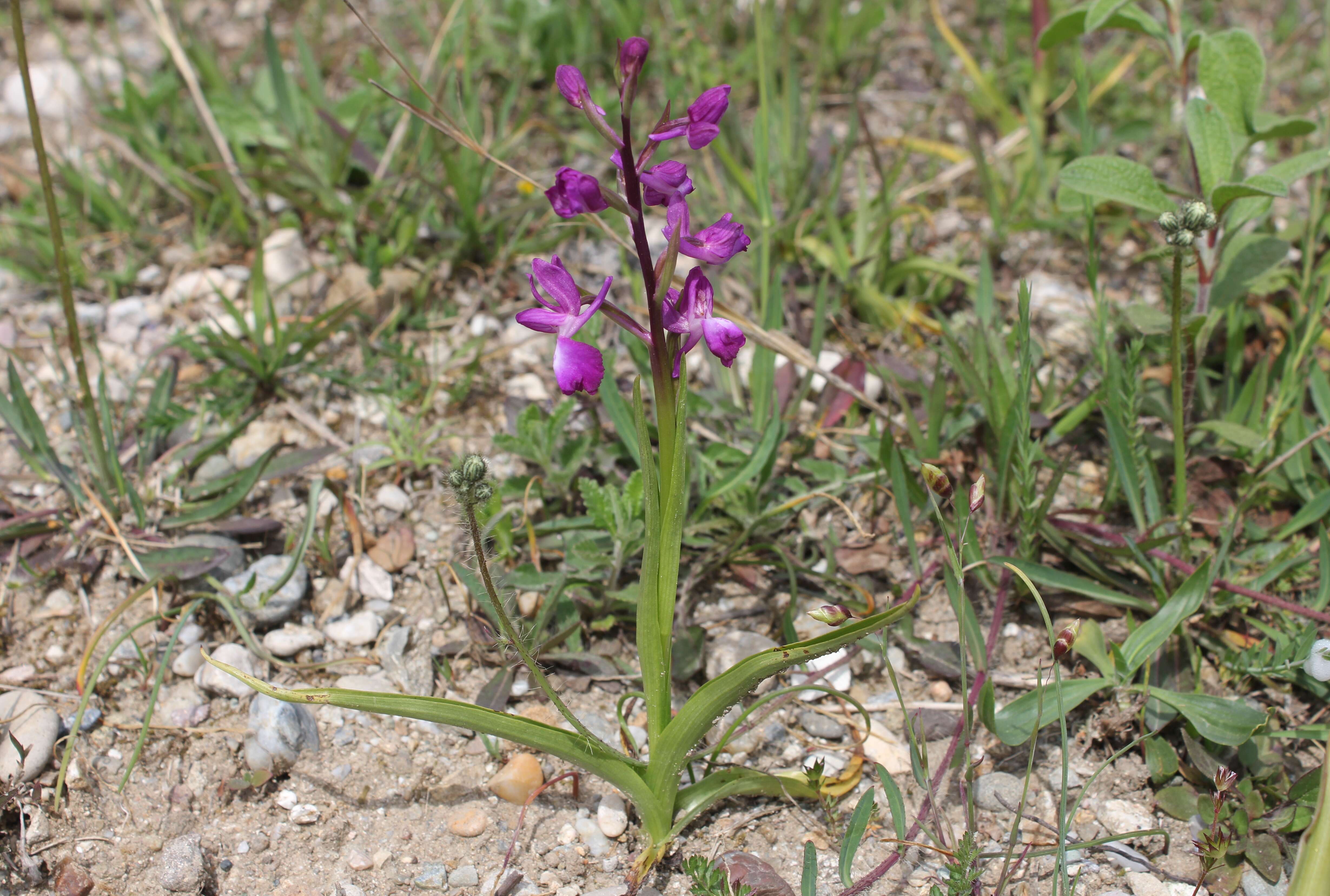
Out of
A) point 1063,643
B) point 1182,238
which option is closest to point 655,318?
point 1063,643

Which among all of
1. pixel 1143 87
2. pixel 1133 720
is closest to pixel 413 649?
pixel 1133 720

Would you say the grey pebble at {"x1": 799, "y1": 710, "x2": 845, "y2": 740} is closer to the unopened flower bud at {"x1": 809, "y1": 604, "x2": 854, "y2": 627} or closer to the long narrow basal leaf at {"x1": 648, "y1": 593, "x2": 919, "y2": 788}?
the long narrow basal leaf at {"x1": 648, "y1": 593, "x2": 919, "y2": 788}

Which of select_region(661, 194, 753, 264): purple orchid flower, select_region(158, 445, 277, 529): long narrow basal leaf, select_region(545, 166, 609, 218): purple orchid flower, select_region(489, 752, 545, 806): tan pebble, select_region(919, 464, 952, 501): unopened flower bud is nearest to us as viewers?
select_region(545, 166, 609, 218): purple orchid flower

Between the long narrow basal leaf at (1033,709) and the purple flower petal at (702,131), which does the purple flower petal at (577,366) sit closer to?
the purple flower petal at (702,131)

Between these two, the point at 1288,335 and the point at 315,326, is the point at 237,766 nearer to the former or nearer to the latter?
the point at 315,326

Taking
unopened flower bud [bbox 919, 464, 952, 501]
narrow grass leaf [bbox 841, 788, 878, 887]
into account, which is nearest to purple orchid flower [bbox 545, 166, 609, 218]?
unopened flower bud [bbox 919, 464, 952, 501]
